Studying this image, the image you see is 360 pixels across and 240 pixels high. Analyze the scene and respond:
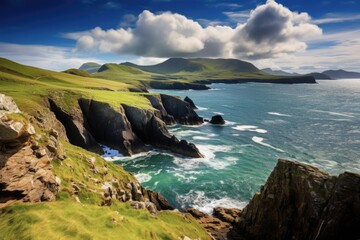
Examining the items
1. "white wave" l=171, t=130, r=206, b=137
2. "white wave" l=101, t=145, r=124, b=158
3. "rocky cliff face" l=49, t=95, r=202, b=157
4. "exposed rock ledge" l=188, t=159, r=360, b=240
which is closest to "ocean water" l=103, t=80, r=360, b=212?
"white wave" l=171, t=130, r=206, b=137

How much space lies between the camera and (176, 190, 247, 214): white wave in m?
46.5

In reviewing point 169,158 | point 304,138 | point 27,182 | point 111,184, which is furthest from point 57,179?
point 304,138

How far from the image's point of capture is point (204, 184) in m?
54.5

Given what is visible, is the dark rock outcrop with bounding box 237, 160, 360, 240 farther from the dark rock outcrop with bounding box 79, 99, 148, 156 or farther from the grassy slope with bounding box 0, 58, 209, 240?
the dark rock outcrop with bounding box 79, 99, 148, 156

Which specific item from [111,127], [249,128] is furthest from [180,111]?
[111,127]

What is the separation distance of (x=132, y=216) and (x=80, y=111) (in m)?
52.2

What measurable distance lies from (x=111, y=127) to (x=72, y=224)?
176ft

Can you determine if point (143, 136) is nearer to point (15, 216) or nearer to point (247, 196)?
point (247, 196)

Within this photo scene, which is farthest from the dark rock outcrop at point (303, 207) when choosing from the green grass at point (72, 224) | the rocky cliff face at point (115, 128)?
the rocky cliff face at point (115, 128)

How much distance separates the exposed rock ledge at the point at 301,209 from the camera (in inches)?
1126

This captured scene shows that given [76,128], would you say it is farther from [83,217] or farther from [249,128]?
[249,128]

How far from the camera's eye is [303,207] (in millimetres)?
32438

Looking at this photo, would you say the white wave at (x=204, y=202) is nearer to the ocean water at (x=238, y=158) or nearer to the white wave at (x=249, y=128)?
the ocean water at (x=238, y=158)

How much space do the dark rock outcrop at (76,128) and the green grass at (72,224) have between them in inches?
1681
